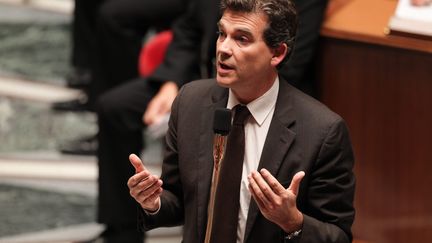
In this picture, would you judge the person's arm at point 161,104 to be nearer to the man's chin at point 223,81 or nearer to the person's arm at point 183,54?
the person's arm at point 183,54

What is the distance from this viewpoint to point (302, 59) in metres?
3.19

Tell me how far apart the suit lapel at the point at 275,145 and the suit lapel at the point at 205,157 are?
0.12 metres

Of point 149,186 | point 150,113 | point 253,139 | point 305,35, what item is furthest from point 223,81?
point 150,113

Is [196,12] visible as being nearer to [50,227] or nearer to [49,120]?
[50,227]

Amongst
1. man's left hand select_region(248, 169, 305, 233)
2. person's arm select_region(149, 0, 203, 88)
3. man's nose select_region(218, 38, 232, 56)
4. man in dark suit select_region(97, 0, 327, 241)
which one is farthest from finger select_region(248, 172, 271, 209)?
person's arm select_region(149, 0, 203, 88)

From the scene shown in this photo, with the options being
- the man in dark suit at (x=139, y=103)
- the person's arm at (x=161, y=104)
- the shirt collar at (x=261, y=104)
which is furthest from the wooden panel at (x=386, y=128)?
the shirt collar at (x=261, y=104)

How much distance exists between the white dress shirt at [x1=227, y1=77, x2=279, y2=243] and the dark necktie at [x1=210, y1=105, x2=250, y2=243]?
0.08ft

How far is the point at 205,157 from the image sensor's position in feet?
7.88

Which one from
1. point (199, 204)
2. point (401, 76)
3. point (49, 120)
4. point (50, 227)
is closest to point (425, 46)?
point (401, 76)

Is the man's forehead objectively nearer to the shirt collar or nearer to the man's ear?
the man's ear

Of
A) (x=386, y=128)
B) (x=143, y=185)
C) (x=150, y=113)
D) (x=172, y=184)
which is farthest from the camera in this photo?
(x=150, y=113)

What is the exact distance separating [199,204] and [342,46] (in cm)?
105

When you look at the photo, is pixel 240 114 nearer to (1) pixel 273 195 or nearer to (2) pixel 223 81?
(2) pixel 223 81

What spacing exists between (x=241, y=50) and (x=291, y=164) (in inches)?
12.5
